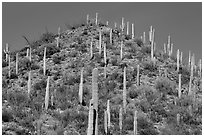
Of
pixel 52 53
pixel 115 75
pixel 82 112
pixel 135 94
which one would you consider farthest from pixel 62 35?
pixel 82 112

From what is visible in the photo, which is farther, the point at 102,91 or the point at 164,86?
the point at 164,86

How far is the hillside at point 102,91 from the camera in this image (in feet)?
48.2

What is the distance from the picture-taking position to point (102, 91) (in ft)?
59.9

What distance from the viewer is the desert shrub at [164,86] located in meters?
19.0

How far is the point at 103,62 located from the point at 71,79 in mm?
2629

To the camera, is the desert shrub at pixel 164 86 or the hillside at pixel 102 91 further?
the desert shrub at pixel 164 86

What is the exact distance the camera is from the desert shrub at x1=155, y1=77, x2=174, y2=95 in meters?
19.0

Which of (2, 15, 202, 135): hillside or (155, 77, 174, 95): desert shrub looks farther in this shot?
(155, 77, 174, 95): desert shrub

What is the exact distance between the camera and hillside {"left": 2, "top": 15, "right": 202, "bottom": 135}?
48.2 ft

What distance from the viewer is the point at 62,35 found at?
95.8 feet

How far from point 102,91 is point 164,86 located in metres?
3.10

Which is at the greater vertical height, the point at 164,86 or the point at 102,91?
the point at 164,86

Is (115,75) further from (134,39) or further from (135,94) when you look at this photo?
(134,39)

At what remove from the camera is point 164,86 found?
19.4m
